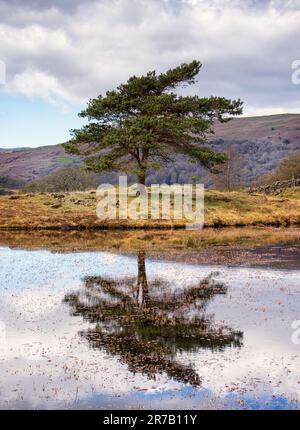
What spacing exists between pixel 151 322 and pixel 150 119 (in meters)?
47.0

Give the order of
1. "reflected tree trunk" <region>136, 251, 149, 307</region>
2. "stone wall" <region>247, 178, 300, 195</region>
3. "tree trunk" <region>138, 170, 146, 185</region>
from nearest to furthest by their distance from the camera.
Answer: "reflected tree trunk" <region>136, 251, 149, 307</region> → "tree trunk" <region>138, 170, 146, 185</region> → "stone wall" <region>247, 178, 300, 195</region>

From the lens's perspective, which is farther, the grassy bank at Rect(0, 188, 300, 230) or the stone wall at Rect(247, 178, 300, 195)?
the stone wall at Rect(247, 178, 300, 195)

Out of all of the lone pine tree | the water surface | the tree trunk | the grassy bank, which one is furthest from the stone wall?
the water surface

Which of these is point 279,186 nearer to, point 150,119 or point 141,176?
point 141,176

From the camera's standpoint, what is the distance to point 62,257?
40.6 metres

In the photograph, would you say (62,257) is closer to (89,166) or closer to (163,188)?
(89,166)

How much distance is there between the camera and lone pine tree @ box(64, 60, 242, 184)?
2613 inches

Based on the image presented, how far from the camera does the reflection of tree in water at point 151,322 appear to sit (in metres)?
17.0

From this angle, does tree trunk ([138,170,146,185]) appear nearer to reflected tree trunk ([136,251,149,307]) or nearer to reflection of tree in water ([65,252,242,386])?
reflected tree trunk ([136,251,149,307])

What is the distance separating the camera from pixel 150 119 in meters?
65.4

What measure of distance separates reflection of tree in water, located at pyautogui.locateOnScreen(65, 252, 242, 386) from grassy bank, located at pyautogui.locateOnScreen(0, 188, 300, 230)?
35.6 meters

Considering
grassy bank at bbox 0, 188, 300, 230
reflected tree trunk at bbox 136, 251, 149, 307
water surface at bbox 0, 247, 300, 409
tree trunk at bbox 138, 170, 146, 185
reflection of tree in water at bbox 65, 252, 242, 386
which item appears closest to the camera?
water surface at bbox 0, 247, 300, 409
